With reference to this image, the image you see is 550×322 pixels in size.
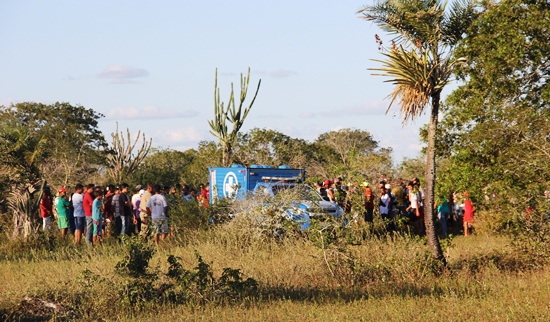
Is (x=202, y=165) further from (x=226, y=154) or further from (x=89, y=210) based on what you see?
(x=89, y=210)

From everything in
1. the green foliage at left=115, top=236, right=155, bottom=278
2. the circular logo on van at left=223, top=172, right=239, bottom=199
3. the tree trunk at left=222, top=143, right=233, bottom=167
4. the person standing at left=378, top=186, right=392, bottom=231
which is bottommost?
the green foliage at left=115, top=236, right=155, bottom=278

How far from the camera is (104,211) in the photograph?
827 inches

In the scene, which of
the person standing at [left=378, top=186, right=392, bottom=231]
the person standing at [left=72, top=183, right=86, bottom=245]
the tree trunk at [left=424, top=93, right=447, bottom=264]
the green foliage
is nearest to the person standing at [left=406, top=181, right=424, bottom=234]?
the person standing at [left=378, top=186, right=392, bottom=231]

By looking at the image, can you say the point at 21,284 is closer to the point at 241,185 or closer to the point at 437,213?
the point at 241,185

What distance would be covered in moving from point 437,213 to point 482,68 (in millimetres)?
4922

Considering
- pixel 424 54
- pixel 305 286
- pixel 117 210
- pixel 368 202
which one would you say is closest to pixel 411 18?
pixel 424 54

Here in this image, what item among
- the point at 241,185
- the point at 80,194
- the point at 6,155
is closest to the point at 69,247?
the point at 80,194


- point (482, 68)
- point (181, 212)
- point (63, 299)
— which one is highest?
point (482, 68)

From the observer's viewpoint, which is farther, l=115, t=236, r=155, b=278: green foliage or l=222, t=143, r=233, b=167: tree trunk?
l=222, t=143, r=233, b=167: tree trunk

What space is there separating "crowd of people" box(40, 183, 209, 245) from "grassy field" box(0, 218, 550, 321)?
2764mm

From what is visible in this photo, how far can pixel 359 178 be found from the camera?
59.8 ft

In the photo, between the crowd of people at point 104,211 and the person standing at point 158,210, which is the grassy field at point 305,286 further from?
the crowd of people at point 104,211

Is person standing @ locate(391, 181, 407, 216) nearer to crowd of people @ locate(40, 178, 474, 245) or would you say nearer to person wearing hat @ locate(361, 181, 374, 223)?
crowd of people @ locate(40, 178, 474, 245)

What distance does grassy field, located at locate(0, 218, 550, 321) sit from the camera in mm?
10266
